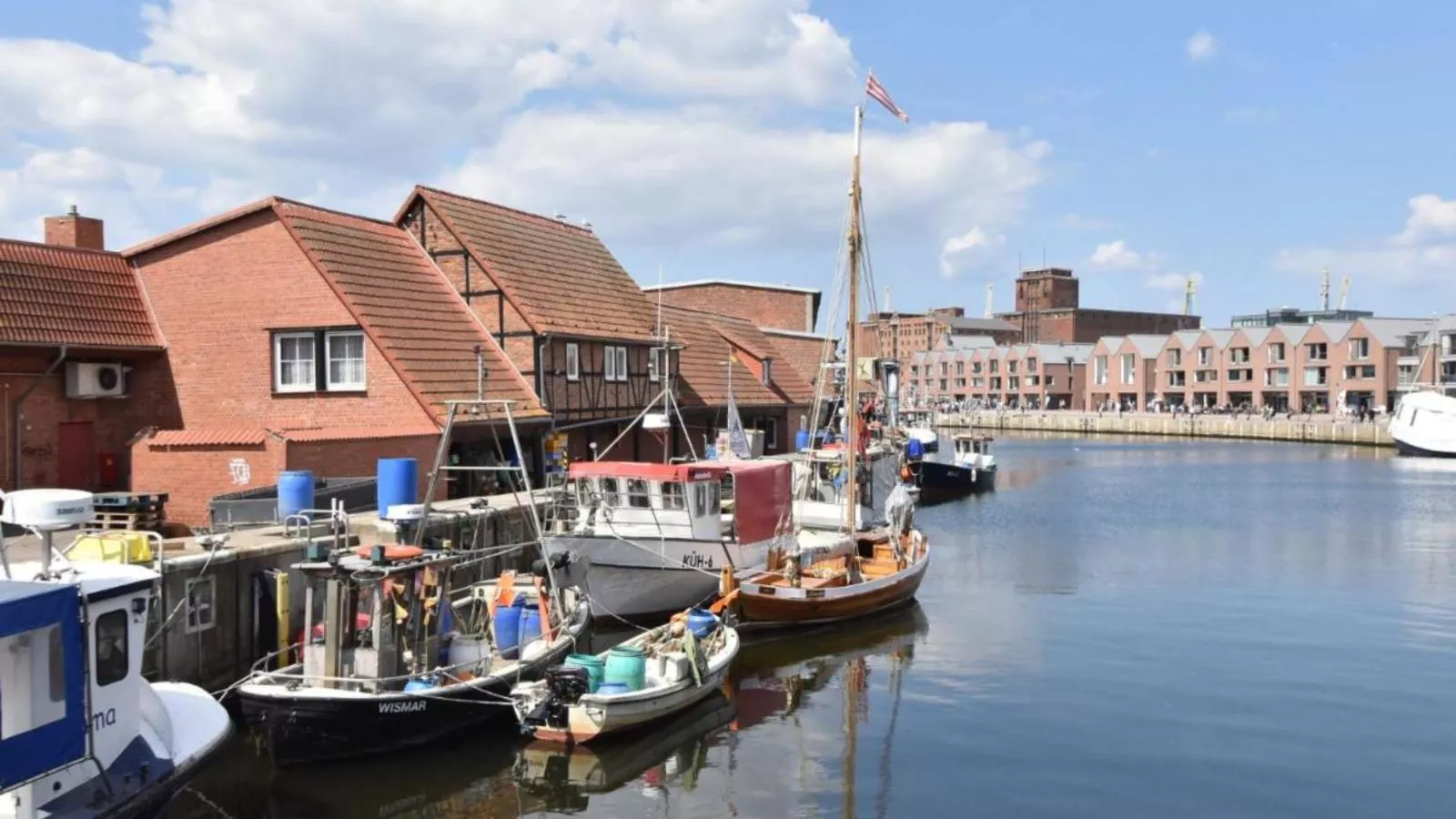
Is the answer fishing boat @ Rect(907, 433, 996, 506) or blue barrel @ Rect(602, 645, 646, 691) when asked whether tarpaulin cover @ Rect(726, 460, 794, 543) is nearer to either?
blue barrel @ Rect(602, 645, 646, 691)

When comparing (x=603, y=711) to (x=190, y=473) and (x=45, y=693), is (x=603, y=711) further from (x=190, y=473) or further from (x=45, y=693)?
(x=190, y=473)

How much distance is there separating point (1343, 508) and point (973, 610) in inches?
1270

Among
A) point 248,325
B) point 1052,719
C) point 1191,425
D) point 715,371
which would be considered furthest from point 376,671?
point 1191,425

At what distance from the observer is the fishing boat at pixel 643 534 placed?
2634 centimetres

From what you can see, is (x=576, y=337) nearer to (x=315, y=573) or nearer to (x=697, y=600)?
(x=697, y=600)

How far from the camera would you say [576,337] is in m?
37.8

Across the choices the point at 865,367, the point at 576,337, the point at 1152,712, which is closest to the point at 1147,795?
the point at 1152,712

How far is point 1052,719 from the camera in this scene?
2158 centimetres

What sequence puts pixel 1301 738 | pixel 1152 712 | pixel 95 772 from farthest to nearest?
pixel 1152 712 → pixel 1301 738 → pixel 95 772

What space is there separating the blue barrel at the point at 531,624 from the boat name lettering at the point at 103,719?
785 cm

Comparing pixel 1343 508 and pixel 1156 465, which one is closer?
pixel 1343 508

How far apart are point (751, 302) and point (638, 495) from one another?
4601cm

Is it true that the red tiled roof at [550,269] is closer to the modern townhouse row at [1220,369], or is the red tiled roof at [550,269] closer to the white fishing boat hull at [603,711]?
the white fishing boat hull at [603,711]

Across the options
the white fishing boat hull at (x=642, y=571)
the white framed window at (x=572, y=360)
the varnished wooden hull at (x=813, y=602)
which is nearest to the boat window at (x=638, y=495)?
the white fishing boat hull at (x=642, y=571)
